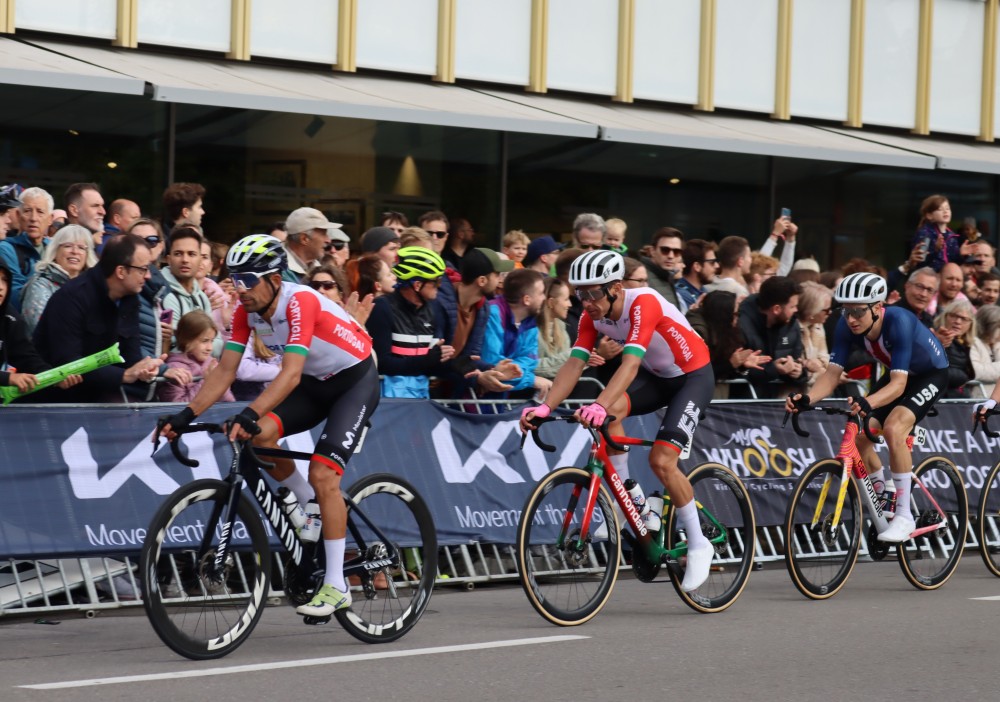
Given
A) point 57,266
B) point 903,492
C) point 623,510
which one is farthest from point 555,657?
point 57,266

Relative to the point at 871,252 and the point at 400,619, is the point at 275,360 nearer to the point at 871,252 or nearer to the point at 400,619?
the point at 400,619

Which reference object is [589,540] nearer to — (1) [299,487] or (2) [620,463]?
(2) [620,463]

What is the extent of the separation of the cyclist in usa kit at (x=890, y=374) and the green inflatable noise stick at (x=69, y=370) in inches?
166

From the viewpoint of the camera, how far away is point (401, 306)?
10820 mm

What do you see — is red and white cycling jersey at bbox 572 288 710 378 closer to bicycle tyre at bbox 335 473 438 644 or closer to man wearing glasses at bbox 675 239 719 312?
bicycle tyre at bbox 335 473 438 644

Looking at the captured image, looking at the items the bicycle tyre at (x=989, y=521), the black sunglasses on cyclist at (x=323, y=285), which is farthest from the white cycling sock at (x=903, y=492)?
the black sunglasses on cyclist at (x=323, y=285)

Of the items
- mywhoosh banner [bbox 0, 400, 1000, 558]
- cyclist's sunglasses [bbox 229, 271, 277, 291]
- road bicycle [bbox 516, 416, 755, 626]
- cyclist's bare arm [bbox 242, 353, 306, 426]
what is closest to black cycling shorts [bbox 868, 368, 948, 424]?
mywhoosh banner [bbox 0, 400, 1000, 558]

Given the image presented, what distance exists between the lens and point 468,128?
18.4m

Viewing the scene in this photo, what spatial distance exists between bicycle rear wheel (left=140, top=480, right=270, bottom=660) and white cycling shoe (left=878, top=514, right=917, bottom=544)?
4.70 metres

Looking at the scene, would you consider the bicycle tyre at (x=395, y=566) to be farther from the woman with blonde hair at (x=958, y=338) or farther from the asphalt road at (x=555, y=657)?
the woman with blonde hair at (x=958, y=338)

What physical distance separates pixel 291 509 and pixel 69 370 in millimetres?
1802

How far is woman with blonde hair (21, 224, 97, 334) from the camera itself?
976 cm

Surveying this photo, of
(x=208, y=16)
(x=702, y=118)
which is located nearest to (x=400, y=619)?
(x=208, y=16)

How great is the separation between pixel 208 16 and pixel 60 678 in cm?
1101
